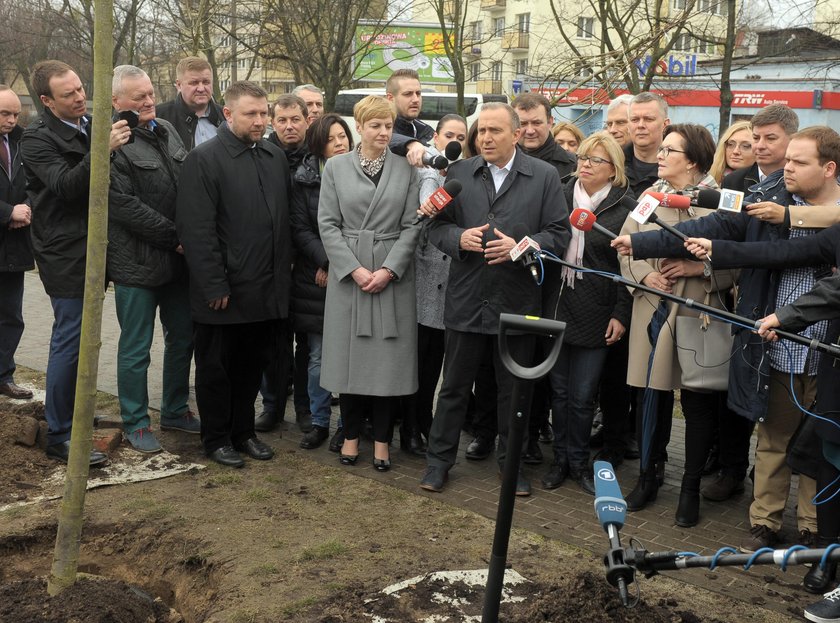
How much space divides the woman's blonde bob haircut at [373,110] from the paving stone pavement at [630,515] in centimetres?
231

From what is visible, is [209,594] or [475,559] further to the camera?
[475,559]

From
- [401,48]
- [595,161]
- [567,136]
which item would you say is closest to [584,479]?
[595,161]

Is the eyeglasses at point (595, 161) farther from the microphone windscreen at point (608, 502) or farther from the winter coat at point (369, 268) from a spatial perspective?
the microphone windscreen at point (608, 502)

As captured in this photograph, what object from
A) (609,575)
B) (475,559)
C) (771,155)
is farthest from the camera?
(771,155)

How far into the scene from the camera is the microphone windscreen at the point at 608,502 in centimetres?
347

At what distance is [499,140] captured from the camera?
5824 millimetres

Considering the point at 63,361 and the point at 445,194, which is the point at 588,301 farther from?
the point at 63,361

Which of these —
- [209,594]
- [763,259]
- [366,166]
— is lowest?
[209,594]

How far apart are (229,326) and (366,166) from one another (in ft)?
4.61

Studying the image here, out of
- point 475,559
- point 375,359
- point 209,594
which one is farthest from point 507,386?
point 209,594

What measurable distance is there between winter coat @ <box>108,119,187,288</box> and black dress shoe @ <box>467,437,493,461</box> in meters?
2.38

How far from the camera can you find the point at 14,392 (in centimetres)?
782

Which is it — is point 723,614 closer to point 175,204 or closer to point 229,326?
point 229,326

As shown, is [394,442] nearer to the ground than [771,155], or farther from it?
nearer to the ground
